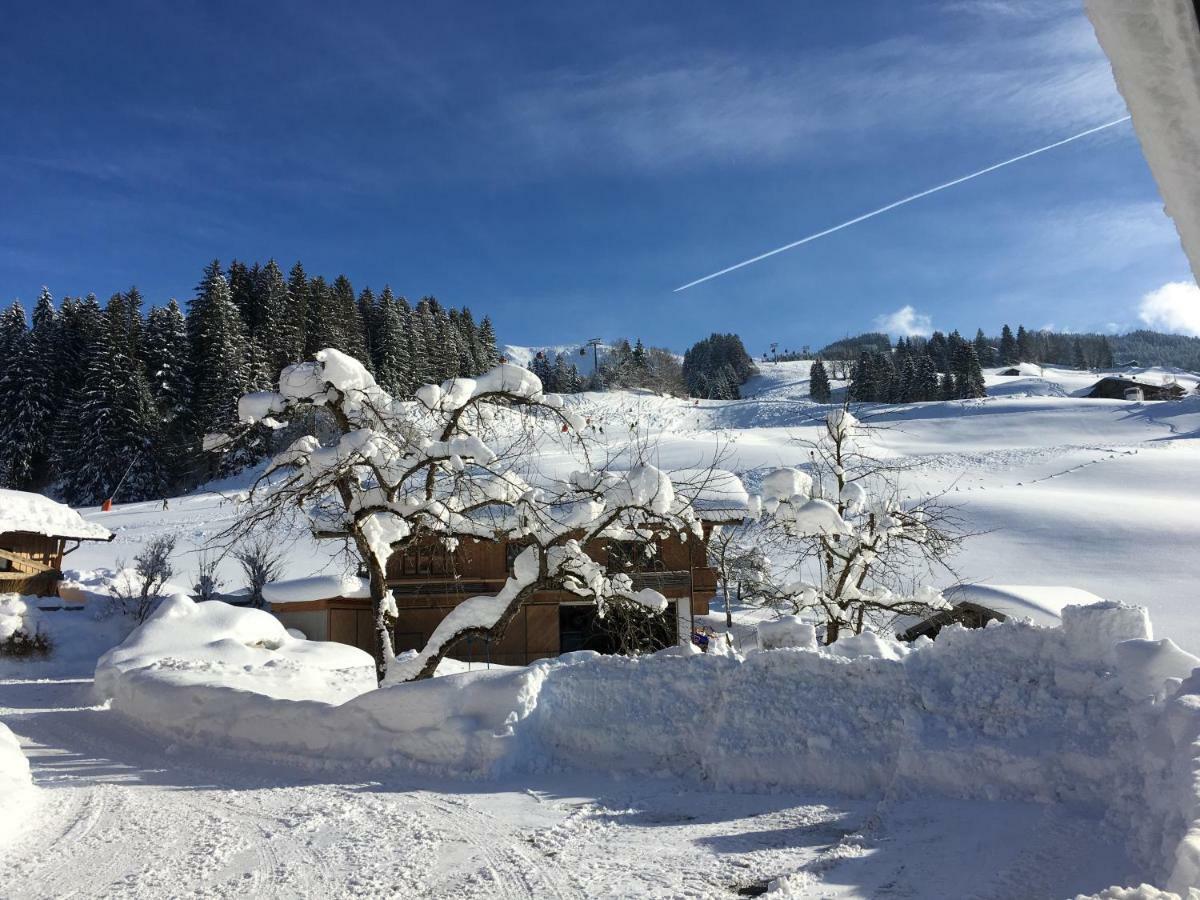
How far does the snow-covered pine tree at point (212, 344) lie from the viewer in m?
51.4

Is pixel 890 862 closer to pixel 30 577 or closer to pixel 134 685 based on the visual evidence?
pixel 134 685

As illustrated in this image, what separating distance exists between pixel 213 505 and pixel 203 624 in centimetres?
2995

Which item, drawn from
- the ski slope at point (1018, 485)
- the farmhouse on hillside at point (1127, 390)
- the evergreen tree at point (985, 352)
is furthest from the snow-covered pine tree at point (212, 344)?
the evergreen tree at point (985, 352)

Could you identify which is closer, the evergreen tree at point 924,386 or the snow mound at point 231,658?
the snow mound at point 231,658

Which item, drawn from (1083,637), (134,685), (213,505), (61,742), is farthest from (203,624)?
(213,505)

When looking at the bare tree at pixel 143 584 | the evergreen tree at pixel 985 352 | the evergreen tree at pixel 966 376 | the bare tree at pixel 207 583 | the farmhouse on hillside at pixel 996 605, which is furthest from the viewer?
the evergreen tree at pixel 985 352

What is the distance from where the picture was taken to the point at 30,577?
30.4m

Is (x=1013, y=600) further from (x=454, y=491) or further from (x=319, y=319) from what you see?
(x=319, y=319)

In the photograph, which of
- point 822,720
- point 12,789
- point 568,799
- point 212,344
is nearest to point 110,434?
point 212,344

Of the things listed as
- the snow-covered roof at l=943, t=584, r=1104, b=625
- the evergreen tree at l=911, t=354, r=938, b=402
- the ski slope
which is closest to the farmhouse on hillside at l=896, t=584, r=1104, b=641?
the snow-covered roof at l=943, t=584, r=1104, b=625

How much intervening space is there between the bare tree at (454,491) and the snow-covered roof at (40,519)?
24.9 metres

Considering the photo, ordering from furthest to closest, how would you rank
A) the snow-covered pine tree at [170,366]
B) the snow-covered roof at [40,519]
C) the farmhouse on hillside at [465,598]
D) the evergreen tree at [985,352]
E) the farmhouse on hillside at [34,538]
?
the evergreen tree at [985,352] < the snow-covered pine tree at [170,366] < the snow-covered roof at [40,519] < the farmhouse on hillside at [34,538] < the farmhouse on hillside at [465,598]

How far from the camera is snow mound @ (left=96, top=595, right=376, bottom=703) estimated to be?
515 inches

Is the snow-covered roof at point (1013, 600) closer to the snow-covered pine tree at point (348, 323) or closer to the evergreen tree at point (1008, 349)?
the snow-covered pine tree at point (348, 323)
